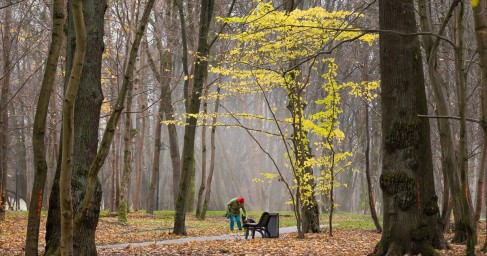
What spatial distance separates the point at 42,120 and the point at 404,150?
6.20m

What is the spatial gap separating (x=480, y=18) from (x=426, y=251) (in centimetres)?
464

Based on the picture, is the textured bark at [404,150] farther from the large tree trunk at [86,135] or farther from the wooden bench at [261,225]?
the wooden bench at [261,225]

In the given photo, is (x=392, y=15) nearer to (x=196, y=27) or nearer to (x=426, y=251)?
(x=426, y=251)

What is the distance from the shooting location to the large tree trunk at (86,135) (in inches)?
349

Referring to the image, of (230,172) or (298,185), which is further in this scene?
(230,172)

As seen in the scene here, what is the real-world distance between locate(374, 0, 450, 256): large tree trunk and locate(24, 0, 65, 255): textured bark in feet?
19.2

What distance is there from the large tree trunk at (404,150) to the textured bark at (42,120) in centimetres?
587

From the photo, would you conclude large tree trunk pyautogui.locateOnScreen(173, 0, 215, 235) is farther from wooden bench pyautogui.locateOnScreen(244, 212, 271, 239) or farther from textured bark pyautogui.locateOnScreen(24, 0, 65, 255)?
textured bark pyautogui.locateOnScreen(24, 0, 65, 255)

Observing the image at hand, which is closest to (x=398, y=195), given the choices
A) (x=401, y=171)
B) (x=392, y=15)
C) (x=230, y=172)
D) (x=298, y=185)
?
(x=401, y=171)

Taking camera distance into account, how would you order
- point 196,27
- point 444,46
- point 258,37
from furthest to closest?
1. point 196,27
2. point 444,46
3. point 258,37

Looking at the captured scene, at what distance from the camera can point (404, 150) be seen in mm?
10531

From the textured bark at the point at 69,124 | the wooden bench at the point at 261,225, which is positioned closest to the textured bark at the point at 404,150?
the wooden bench at the point at 261,225

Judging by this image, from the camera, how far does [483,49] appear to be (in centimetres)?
716

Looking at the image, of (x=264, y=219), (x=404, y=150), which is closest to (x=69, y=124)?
(x=404, y=150)
